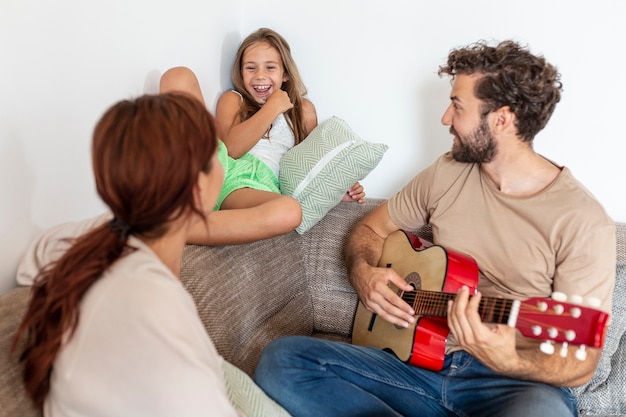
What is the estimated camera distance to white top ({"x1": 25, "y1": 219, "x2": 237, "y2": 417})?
94 cm

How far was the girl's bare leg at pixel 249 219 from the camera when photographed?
1.75m

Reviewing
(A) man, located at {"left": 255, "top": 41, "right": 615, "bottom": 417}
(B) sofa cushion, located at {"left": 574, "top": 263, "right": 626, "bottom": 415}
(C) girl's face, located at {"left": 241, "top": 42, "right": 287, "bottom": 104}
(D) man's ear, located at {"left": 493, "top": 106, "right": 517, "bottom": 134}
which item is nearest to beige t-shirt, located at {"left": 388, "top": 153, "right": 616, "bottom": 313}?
(A) man, located at {"left": 255, "top": 41, "right": 615, "bottom": 417}

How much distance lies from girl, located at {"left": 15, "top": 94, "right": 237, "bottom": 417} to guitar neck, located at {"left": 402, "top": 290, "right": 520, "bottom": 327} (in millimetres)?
602

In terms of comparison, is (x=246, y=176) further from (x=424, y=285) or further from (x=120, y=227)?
(x=120, y=227)

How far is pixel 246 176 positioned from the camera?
6.93ft

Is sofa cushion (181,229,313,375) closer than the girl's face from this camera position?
Yes

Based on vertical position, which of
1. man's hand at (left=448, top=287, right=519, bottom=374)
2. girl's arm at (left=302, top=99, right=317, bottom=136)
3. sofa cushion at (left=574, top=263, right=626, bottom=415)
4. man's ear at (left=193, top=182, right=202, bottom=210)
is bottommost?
sofa cushion at (left=574, top=263, right=626, bottom=415)

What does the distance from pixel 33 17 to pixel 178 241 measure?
66cm

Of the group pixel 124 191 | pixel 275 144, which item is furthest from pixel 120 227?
pixel 275 144

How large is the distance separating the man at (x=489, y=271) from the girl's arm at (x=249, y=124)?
62 centimetres

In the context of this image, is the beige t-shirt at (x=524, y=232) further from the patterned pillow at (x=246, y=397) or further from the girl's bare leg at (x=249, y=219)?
the patterned pillow at (x=246, y=397)

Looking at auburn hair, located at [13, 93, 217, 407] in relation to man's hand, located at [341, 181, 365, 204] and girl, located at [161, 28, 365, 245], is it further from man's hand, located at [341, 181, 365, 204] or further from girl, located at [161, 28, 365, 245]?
man's hand, located at [341, 181, 365, 204]

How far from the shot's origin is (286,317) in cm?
199

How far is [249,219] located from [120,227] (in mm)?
790
